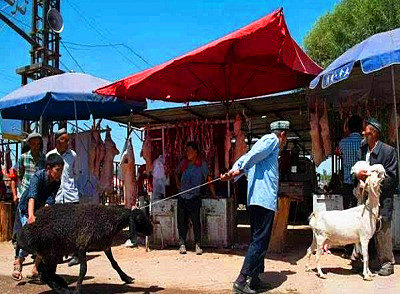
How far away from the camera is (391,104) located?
8211mm

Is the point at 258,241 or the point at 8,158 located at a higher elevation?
the point at 8,158

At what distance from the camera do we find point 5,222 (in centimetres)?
998

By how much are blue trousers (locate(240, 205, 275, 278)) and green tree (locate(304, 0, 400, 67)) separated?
9.97 metres

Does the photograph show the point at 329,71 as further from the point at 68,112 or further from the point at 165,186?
the point at 68,112

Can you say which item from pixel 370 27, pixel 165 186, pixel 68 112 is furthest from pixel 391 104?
pixel 68 112

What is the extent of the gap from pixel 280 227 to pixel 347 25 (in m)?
9.35

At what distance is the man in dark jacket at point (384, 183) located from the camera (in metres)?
5.78

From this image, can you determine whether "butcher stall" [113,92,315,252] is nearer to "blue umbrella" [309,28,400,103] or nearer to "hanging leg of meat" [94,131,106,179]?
"hanging leg of meat" [94,131,106,179]

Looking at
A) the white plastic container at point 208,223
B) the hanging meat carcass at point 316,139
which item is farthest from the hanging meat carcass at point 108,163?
the hanging meat carcass at point 316,139

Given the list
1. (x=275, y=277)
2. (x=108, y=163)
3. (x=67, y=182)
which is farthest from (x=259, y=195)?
(x=108, y=163)

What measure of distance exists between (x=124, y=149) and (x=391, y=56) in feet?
17.2

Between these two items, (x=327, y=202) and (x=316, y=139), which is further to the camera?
(x=316, y=139)

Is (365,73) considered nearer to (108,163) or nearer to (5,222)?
(108,163)

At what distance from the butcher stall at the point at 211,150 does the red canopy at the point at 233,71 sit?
18.5 inches
